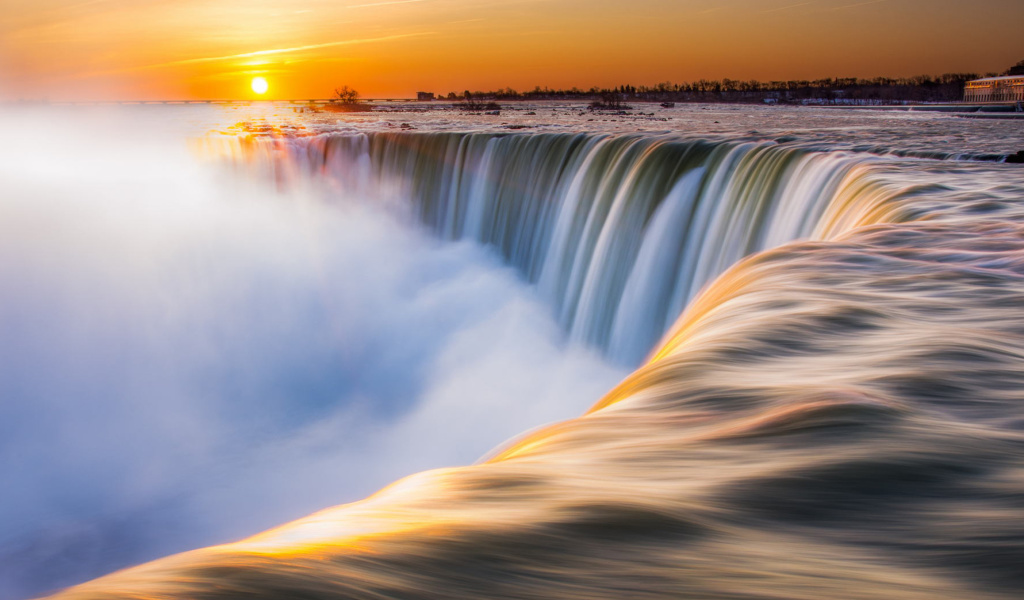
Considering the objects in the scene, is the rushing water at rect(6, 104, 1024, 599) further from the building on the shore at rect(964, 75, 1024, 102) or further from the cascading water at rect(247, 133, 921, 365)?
the building on the shore at rect(964, 75, 1024, 102)

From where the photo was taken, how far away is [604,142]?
15.6 m

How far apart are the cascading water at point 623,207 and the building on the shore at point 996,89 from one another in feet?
174

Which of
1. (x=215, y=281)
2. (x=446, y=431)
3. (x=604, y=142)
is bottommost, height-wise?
(x=446, y=431)

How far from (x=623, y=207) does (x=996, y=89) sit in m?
68.4

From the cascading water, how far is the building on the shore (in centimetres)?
5296

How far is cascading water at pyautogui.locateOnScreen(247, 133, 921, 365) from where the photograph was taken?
31.4ft

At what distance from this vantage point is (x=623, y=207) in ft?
43.4

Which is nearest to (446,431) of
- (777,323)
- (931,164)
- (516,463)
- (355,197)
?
(931,164)

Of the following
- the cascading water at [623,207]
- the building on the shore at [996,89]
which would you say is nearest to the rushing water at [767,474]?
the cascading water at [623,207]

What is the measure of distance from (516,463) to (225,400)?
12.6 meters

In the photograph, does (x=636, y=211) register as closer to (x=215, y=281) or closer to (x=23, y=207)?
(x=215, y=281)

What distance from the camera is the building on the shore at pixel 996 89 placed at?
58.6 metres

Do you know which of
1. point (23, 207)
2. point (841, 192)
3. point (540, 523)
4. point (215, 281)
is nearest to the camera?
point (540, 523)

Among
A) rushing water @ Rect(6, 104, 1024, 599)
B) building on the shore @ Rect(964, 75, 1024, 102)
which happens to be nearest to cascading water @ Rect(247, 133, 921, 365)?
rushing water @ Rect(6, 104, 1024, 599)
